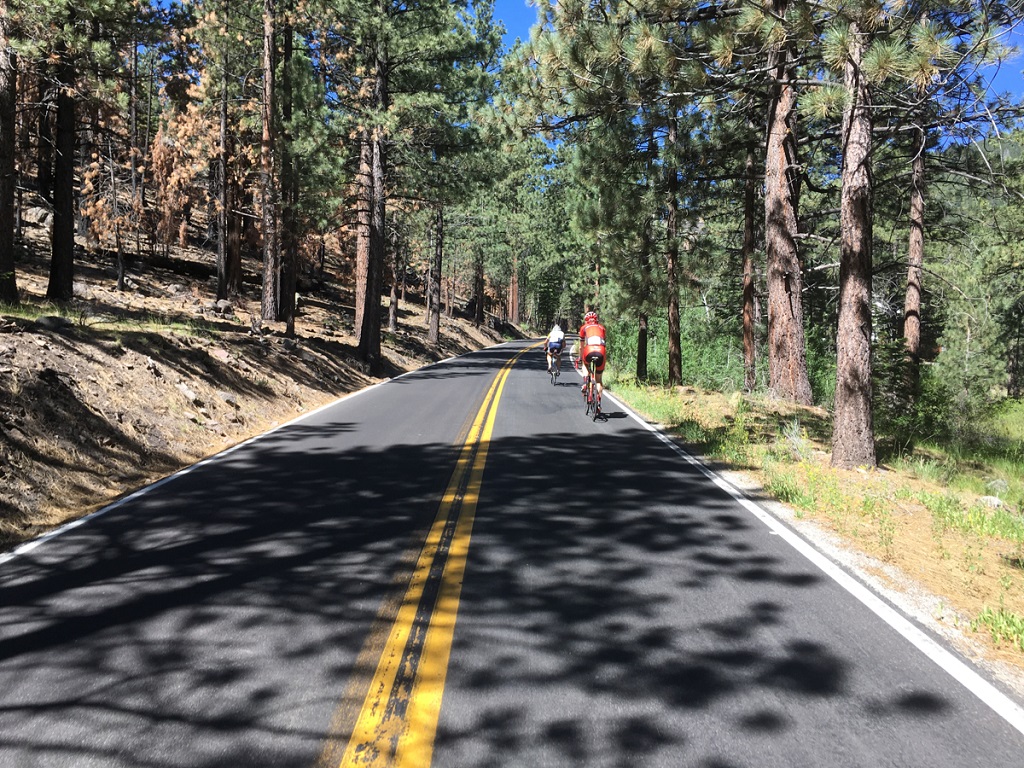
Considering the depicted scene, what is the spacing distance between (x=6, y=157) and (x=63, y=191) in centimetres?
315

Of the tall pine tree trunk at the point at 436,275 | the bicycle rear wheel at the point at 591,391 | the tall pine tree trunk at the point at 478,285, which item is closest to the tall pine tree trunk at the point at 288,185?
the bicycle rear wheel at the point at 591,391

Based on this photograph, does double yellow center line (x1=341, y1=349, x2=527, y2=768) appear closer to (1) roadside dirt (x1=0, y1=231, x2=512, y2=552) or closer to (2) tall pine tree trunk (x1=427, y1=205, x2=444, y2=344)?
(1) roadside dirt (x1=0, y1=231, x2=512, y2=552)

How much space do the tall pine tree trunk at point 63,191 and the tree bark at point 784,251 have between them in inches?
579

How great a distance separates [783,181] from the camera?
13.2m

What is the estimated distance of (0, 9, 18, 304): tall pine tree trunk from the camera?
1076cm

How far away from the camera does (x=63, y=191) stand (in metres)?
13.8

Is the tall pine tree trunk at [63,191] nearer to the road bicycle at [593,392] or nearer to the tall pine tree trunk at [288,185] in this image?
the tall pine tree trunk at [288,185]

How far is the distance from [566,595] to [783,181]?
11.9 meters

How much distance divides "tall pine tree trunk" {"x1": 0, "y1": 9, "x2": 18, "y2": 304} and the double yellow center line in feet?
34.1

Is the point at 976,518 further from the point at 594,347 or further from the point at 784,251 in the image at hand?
the point at 784,251

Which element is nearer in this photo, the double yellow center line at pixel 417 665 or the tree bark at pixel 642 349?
the double yellow center line at pixel 417 665

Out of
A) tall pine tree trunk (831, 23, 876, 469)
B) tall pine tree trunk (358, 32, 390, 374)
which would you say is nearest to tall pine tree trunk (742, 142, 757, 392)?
tall pine tree trunk (831, 23, 876, 469)

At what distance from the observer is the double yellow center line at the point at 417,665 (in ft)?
8.66

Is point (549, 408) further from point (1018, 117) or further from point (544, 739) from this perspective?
point (544, 739)
